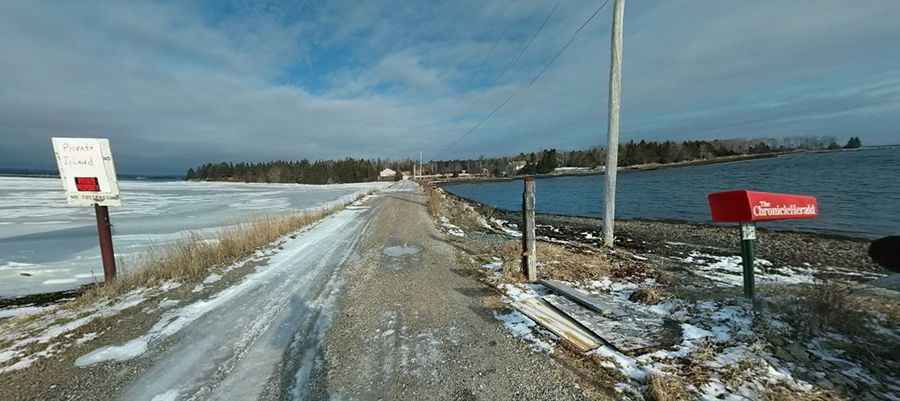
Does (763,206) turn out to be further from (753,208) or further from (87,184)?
(87,184)

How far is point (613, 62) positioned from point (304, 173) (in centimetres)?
11243

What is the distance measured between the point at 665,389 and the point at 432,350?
2.09 metres

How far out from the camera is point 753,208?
3.51 metres

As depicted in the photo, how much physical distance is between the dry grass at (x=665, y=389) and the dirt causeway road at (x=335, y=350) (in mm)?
513

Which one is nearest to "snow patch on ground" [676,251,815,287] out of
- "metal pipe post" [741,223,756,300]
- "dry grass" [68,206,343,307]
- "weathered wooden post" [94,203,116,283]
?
"metal pipe post" [741,223,756,300]

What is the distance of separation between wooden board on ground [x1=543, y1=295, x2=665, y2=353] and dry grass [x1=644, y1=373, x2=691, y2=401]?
1.59ft

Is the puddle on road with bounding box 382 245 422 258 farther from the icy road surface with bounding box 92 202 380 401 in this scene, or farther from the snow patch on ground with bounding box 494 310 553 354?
the snow patch on ground with bounding box 494 310 553 354

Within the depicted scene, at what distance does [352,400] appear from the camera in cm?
283

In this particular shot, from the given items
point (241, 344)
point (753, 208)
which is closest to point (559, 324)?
point (753, 208)

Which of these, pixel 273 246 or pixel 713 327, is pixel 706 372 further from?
pixel 273 246

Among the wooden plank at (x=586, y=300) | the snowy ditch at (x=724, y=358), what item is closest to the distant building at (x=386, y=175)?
the wooden plank at (x=586, y=300)

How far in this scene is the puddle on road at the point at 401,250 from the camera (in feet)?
27.6

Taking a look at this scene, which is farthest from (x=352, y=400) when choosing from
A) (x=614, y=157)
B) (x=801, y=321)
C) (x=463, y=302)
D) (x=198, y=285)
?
(x=614, y=157)

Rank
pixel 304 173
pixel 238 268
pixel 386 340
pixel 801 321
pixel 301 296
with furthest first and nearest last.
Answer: pixel 304 173
pixel 238 268
pixel 301 296
pixel 386 340
pixel 801 321
